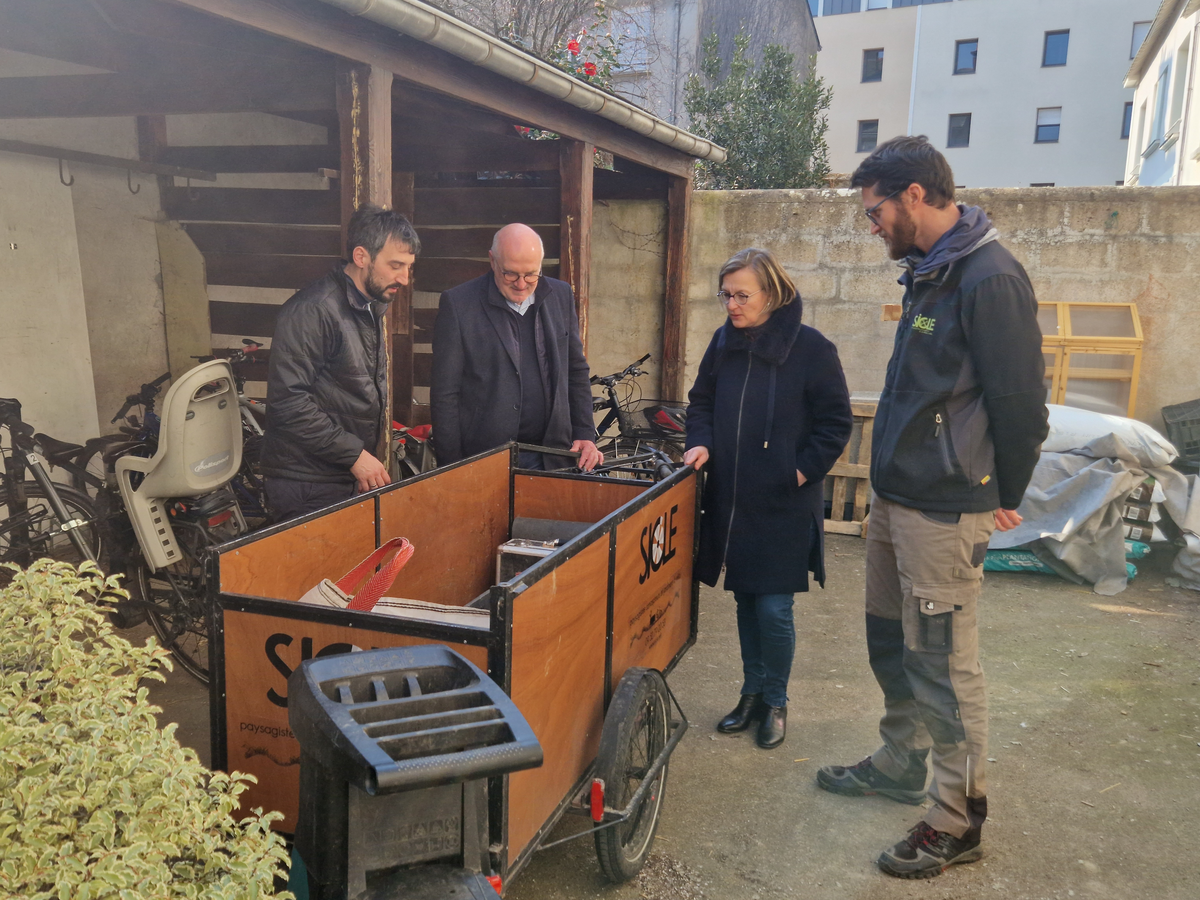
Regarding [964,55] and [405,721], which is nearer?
[405,721]

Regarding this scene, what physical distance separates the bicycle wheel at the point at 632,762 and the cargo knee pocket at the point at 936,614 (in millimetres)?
776

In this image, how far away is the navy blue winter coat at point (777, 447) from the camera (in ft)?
10.7

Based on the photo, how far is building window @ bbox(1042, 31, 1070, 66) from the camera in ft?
113

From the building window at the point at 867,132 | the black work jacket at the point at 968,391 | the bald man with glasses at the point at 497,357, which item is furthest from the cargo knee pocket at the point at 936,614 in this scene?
the building window at the point at 867,132

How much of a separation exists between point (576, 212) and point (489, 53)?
5.76 feet

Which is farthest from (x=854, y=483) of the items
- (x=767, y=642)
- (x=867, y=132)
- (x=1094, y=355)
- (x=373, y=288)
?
(x=867, y=132)

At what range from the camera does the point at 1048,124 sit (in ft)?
112

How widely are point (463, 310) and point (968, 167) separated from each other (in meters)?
36.4

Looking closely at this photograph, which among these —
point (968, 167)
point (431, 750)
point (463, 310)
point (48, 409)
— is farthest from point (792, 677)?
point (968, 167)

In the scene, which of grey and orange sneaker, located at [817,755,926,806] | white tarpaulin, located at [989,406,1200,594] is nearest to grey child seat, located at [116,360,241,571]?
grey and orange sneaker, located at [817,755,926,806]

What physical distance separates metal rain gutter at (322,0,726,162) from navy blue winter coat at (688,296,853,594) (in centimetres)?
167

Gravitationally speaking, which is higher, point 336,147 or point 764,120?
point 764,120

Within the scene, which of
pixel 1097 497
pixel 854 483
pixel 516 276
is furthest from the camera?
pixel 854 483

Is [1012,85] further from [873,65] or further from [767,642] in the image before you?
[767,642]
